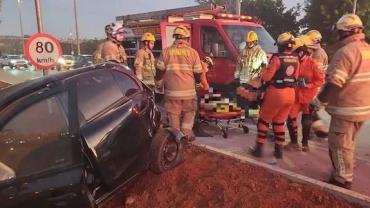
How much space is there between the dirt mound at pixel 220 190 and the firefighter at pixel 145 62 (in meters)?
3.76

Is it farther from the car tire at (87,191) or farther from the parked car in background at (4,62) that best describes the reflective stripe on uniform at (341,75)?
the parked car in background at (4,62)

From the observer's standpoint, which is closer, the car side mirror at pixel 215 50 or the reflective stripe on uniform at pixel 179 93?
the reflective stripe on uniform at pixel 179 93

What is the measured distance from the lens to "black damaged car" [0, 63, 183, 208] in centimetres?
330

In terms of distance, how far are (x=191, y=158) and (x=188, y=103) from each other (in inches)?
49.5

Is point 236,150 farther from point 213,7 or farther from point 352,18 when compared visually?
point 213,7

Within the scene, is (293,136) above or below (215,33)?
below

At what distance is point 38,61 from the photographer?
7621mm

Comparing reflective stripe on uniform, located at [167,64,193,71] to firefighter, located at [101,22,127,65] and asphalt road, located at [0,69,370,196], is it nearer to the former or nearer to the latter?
asphalt road, located at [0,69,370,196]

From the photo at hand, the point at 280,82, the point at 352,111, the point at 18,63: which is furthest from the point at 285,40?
the point at 18,63

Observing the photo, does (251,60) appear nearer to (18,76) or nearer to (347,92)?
(347,92)

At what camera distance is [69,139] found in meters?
3.56

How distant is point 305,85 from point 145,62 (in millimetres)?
3689

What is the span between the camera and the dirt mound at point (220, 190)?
13.7ft

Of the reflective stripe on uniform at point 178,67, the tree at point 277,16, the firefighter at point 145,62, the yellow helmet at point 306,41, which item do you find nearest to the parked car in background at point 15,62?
the tree at point 277,16
